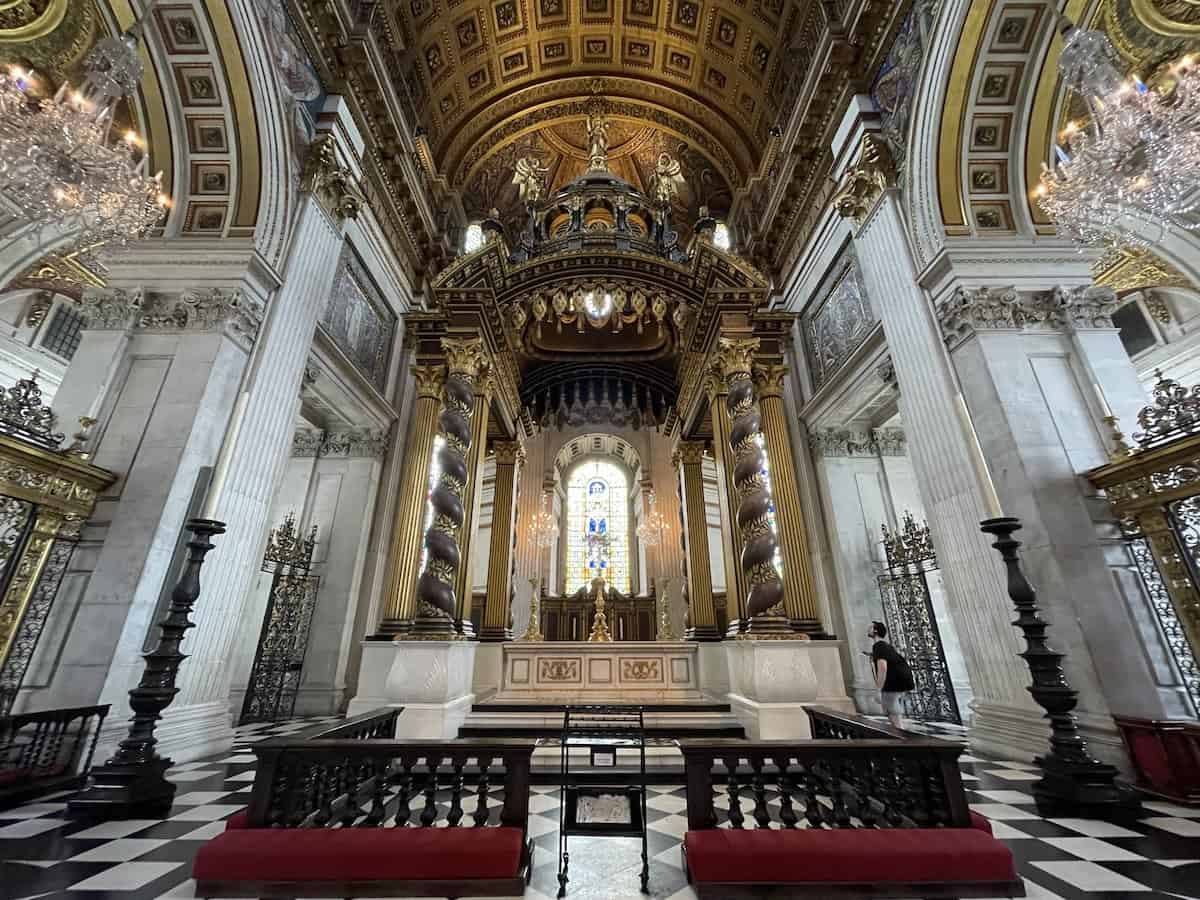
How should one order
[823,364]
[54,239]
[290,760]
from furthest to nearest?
[823,364] < [54,239] < [290,760]

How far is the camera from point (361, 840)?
2398 mm

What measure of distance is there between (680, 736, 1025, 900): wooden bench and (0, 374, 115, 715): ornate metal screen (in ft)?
19.0

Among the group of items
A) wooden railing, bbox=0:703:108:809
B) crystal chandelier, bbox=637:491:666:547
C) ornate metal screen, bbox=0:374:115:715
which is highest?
crystal chandelier, bbox=637:491:666:547

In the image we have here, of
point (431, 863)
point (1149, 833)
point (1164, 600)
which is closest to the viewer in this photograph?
point (431, 863)

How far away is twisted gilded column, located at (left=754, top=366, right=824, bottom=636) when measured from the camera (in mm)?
6465

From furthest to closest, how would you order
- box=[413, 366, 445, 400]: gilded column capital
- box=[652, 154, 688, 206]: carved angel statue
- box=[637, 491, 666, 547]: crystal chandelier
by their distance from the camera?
box=[637, 491, 666, 547]: crystal chandelier, box=[652, 154, 688, 206]: carved angel statue, box=[413, 366, 445, 400]: gilded column capital

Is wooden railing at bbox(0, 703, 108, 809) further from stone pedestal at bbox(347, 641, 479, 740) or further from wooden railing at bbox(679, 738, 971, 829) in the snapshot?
wooden railing at bbox(679, 738, 971, 829)

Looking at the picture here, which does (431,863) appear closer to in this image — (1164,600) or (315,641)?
(1164,600)

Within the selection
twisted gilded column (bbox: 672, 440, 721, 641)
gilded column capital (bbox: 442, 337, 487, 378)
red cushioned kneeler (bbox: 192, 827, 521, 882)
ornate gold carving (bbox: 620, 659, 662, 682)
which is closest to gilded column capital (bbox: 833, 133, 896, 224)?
twisted gilded column (bbox: 672, 440, 721, 641)

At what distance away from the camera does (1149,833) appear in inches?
116

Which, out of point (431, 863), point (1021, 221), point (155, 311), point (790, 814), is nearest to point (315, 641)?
point (155, 311)

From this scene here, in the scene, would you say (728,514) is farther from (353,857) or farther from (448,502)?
(353,857)

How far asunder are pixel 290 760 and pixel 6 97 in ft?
18.9

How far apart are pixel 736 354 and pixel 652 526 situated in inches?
304
